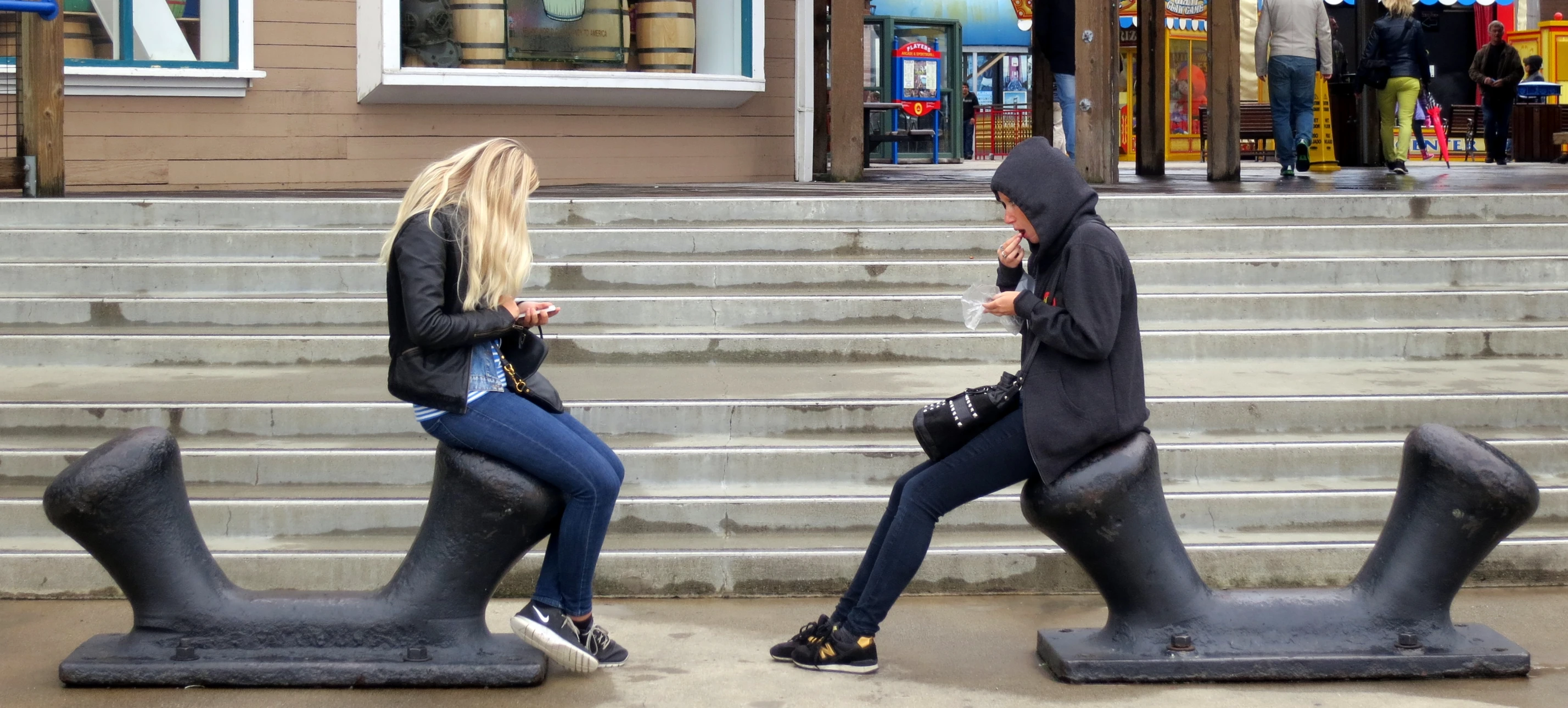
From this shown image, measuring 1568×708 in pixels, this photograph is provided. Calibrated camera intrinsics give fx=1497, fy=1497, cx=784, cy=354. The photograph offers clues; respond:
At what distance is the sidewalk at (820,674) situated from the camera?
13.4 feet

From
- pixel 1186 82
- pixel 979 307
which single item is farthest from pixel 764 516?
pixel 1186 82

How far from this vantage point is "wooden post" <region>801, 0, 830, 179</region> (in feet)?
42.0

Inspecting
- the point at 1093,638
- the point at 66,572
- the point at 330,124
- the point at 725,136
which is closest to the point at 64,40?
the point at 330,124

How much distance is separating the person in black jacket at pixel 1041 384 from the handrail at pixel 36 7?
20.7ft

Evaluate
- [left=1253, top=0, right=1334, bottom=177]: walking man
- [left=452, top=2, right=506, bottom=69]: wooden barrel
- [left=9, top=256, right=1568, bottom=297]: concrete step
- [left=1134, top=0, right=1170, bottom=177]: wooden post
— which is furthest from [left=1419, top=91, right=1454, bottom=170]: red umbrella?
[left=452, top=2, right=506, bottom=69]: wooden barrel

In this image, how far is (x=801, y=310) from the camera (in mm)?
7297

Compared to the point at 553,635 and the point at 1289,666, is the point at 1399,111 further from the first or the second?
the point at 553,635

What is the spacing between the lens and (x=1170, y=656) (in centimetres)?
421

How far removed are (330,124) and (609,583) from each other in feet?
22.9

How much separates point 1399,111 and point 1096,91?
19.1 feet

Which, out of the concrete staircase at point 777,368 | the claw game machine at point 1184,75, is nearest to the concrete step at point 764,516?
the concrete staircase at point 777,368

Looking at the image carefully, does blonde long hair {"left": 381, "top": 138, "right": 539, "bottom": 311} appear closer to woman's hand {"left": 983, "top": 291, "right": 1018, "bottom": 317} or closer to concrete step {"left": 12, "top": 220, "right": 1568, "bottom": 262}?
woman's hand {"left": 983, "top": 291, "right": 1018, "bottom": 317}

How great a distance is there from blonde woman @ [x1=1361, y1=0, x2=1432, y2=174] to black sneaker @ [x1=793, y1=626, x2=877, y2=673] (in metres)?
10.9

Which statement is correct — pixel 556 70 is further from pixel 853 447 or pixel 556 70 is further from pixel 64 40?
pixel 853 447
